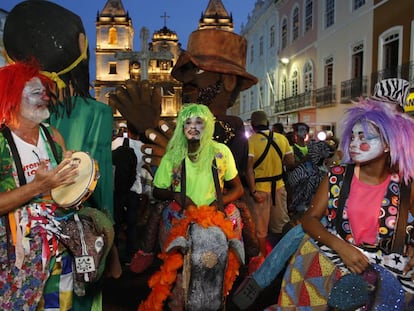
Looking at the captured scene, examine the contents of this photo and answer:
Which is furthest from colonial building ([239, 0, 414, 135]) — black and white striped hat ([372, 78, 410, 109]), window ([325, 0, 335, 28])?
black and white striped hat ([372, 78, 410, 109])

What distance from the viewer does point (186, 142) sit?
9.81ft

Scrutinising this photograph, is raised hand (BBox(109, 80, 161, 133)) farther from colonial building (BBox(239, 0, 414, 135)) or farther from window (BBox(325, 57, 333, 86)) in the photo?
window (BBox(325, 57, 333, 86))

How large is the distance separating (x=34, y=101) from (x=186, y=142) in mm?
1255

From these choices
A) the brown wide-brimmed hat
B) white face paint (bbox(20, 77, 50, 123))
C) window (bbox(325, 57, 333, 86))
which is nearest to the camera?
white face paint (bbox(20, 77, 50, 123))

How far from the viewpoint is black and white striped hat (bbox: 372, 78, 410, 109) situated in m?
2.34

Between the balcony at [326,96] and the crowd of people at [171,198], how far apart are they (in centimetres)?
1614

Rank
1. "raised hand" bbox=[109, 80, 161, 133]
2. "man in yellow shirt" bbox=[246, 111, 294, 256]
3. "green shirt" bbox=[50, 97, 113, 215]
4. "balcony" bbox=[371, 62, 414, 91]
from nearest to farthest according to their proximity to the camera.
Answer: "green shirt" bbox=[50, 97, 113, 215], "raised hand" bbox=[109, 80, 161, 133], "man in yellow shirt" bbox=[246, 111, 294, 256], "balcony" bbox=[371, 62, 414, 91]

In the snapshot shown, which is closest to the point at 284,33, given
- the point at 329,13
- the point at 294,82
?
the point at 294,82

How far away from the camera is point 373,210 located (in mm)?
2057

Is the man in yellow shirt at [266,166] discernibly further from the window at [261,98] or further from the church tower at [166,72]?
the church tower at [166,72]

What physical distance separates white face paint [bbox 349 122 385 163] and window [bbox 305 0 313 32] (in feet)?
67.1

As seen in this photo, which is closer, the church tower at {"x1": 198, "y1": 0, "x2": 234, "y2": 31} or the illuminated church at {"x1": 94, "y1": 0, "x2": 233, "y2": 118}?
the illuminated church at {"x1": 94, "y1": 0, "x2": 233, "y2": 118}

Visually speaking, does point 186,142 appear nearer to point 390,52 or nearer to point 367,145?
point 367,145

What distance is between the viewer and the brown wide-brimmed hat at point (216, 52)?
12.0 ft
